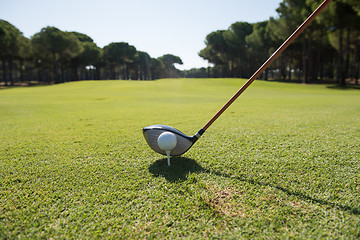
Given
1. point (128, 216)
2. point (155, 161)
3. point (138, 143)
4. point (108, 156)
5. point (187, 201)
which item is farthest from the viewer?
point (138, 143)

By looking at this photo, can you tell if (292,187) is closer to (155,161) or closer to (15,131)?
(155,161)

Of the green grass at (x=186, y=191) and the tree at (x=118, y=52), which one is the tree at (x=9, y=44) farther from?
the green grass at (x=186, y=191)

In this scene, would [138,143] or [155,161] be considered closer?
[155,161]

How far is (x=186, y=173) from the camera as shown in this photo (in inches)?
93.8

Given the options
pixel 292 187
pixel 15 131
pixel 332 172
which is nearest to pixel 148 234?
pixel 292 187

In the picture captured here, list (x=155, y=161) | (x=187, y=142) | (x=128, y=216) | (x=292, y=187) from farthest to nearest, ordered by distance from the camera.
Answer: (x=155, y=161), (x=187, y=142), (x=292, y=187), (x=128, y=216)

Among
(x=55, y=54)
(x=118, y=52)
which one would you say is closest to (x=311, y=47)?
(x=118, y=52)

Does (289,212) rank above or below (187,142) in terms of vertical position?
below

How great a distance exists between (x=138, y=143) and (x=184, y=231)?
2301 millimetres

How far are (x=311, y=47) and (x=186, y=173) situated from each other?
49.5 metres

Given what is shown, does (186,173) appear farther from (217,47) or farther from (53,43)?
(217,47)

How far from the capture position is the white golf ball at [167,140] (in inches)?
91.1

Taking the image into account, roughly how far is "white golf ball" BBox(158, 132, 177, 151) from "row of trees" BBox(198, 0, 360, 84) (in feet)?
44.2

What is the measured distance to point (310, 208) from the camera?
1732 millimetres
